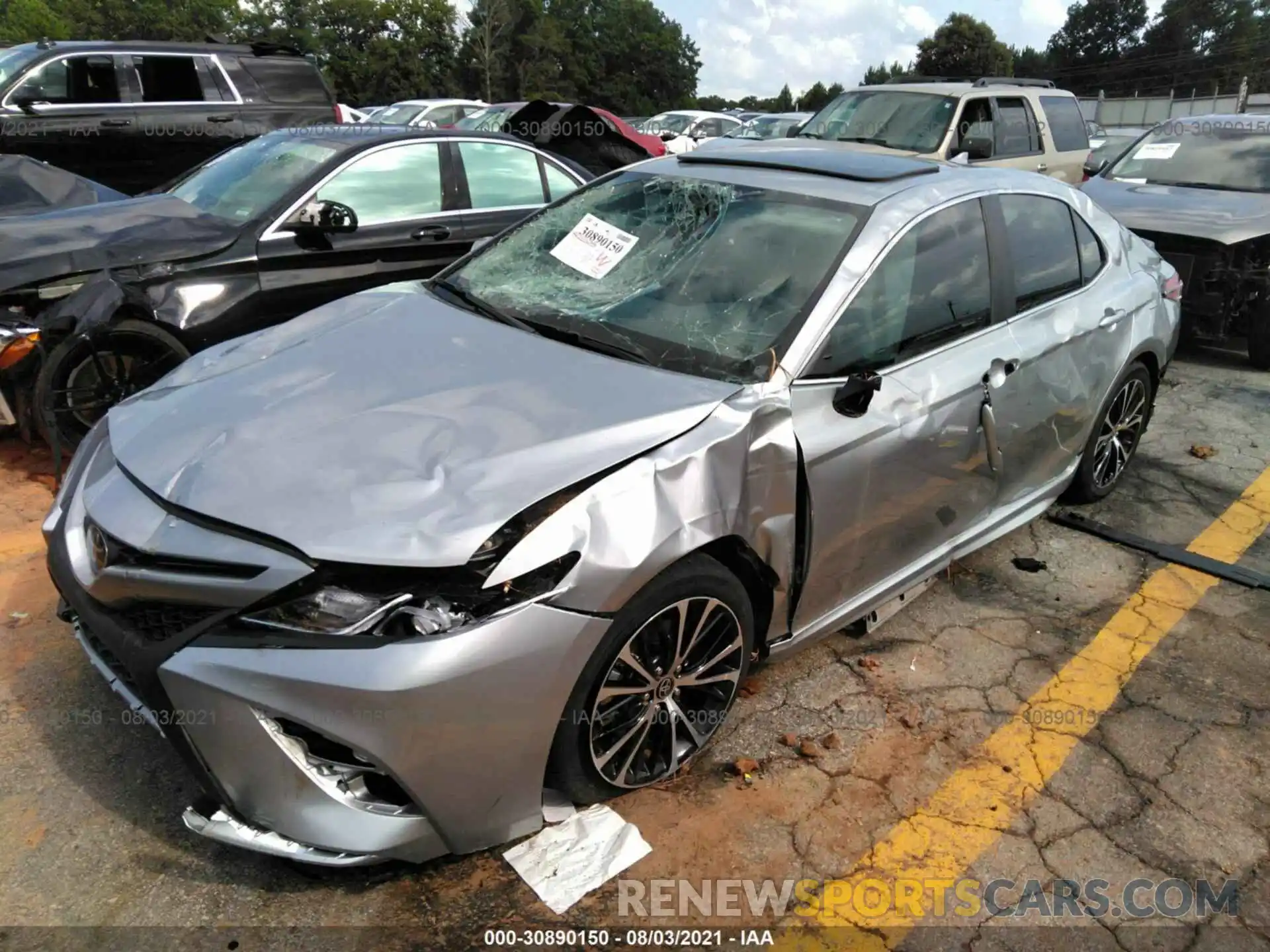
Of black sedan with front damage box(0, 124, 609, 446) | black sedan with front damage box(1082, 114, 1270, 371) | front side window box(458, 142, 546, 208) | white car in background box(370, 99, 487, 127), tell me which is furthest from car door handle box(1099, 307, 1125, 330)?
white car in background box(370, 99, 487, 127)

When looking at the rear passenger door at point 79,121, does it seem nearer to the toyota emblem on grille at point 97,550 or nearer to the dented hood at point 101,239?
the dented hood at point 101,239

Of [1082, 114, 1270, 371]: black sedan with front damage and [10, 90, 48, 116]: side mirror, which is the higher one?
[10, 90, 48, 116]: side mirror

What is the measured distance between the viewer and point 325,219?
4.64 m

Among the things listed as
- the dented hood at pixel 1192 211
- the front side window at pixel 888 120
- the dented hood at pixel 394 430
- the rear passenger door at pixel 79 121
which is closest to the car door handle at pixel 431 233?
the dented hood at pixel 394 430

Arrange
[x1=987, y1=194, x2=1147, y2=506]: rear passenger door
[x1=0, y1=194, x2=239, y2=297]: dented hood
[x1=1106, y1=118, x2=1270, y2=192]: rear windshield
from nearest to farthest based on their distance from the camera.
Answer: [x1=987, y1=194, x2=1147, y2=506]: rear passenger door, [x1=0, y1=194, x2=239, y2=297]: dented hood, [x1=1106, y1=118, x2=1270, y2=192]: rear windshield

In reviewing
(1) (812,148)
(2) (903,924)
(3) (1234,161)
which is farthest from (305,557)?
(3) (1234,161)

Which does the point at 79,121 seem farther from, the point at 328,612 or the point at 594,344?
the point at 328,612

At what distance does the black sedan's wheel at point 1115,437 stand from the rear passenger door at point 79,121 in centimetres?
819

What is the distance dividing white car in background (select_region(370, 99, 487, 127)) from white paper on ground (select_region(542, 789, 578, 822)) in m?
15.4

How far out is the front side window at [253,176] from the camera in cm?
486

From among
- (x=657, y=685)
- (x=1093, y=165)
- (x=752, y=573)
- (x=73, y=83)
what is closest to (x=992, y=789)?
(x=752, y=573)

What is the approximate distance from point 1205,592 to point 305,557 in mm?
3597

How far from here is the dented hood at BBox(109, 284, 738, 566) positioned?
6.71 feet

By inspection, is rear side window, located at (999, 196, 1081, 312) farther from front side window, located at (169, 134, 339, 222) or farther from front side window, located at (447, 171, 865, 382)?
front side window, located at (169, 134, 339, 222)
